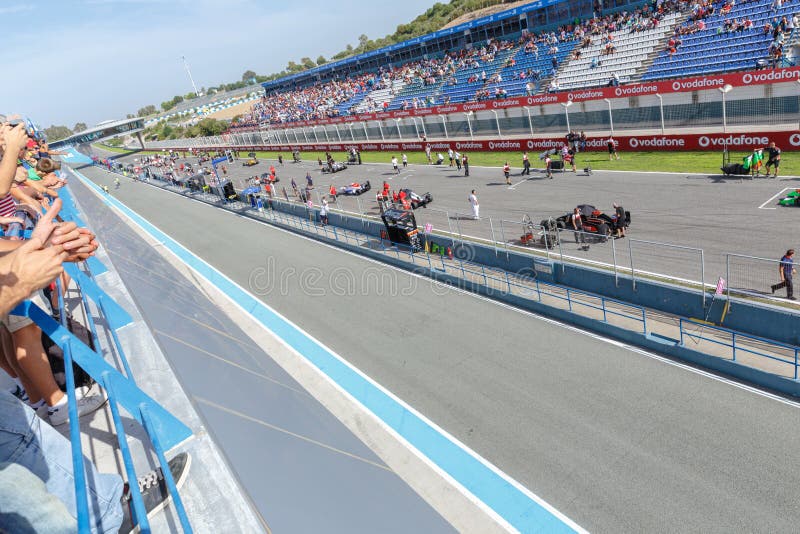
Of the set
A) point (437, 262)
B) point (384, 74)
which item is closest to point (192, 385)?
point (437, 262)

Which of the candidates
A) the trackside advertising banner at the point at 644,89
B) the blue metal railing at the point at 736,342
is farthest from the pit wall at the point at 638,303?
the trackside advertising banner at the point at 644,89

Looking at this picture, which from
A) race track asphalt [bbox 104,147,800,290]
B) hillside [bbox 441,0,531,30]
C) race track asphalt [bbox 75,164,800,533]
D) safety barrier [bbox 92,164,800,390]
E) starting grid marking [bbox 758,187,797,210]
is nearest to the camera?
race track asphalt [bbox 75,164,800,533]

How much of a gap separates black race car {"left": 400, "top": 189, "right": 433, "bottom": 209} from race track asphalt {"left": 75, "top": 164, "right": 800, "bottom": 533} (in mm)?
8735

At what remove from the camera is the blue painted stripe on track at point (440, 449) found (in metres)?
8.75

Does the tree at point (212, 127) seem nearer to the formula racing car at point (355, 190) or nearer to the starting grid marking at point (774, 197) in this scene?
Answer: the formula racing car at point (355, 190)

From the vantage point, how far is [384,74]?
6812cm

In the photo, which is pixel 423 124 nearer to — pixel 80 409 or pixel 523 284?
pixel 523 284

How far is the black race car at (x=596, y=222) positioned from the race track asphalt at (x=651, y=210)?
67 centimetres

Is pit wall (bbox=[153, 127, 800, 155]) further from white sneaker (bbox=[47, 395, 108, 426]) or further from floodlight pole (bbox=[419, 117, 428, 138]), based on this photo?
white sneaker (bbox=[47, 395, 108, 426])

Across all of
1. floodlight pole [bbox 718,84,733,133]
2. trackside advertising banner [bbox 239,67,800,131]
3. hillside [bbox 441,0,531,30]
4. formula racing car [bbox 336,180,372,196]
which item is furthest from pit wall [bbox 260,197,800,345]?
hillside [bbox 441,0,531,30]

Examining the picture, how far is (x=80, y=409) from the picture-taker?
4.24 m

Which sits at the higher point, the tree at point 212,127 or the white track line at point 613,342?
the tree at point 212,127

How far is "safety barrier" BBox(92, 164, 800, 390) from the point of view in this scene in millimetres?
11508

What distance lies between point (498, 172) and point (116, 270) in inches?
1036
